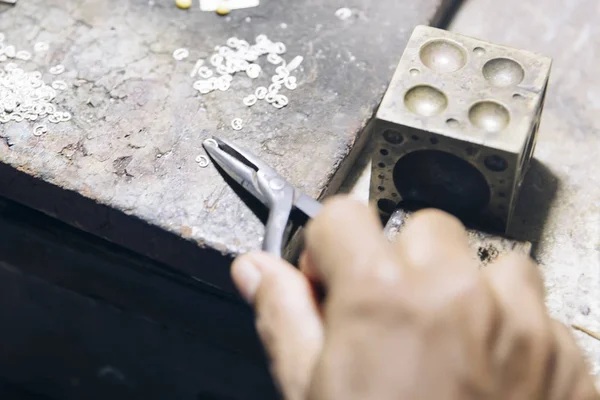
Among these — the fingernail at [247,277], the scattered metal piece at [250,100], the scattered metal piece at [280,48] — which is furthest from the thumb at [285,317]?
the scattered metal piece at [280,48]

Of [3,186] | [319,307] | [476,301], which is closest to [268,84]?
[3,186]

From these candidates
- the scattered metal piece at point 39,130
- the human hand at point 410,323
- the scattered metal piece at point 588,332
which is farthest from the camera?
the scattered metal piece at point 39,130

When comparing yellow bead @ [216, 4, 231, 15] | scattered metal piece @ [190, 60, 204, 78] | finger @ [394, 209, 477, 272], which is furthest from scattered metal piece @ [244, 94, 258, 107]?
finger @ [394, 209, 477, 272]

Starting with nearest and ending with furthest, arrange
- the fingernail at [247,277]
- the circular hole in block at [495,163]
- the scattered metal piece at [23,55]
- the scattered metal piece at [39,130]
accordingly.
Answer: the fingernail at [247,277] < the circular hole in block at [495,163] < the scattered metal piece at [39,130] < the scattered metal piece at [23,55]

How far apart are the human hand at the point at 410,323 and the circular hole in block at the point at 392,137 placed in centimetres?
23

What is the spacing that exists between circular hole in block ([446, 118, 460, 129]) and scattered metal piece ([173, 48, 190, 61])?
53 centimetres

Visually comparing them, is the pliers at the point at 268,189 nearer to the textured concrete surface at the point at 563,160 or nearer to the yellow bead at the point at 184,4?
the textured concrete surface at the point at 563,160

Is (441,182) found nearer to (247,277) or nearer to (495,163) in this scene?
(495,163)

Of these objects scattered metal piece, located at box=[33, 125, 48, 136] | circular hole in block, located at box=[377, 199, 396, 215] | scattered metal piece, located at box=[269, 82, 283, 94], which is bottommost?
scattered metal piece, located at box=[33, 125, 48, 136]

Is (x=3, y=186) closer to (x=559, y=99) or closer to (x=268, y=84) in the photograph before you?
(x=268, y=84)

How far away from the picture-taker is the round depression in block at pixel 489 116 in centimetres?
97

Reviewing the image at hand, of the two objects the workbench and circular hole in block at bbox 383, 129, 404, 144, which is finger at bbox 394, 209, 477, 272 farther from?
the workbench

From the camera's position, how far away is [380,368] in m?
0.66

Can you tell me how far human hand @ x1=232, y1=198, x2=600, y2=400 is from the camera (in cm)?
66
